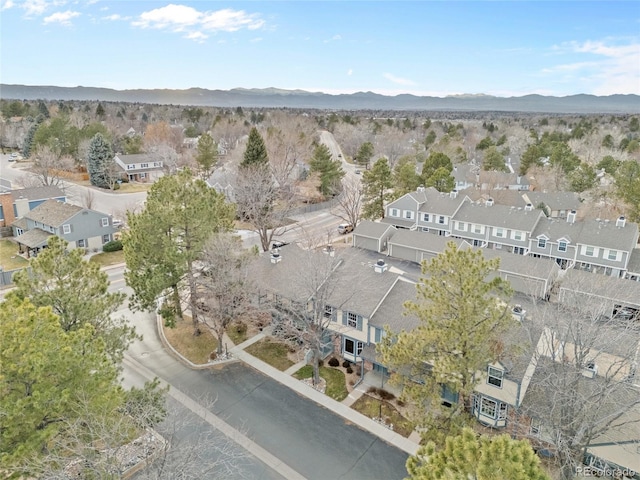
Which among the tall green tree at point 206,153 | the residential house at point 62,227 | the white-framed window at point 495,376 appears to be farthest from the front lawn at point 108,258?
the white-framed window at point 495,376

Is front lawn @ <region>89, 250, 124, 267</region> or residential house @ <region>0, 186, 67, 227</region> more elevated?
residential house @ <region>0, 186, 67, 227</region>

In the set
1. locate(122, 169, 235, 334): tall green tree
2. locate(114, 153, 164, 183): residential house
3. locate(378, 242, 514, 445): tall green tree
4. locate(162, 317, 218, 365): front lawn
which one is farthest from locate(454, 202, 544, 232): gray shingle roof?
locate(114, 153, 164, 183): residential house

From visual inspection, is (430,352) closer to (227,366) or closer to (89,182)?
(227,366)

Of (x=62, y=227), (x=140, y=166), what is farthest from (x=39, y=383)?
(x=140, y=166)

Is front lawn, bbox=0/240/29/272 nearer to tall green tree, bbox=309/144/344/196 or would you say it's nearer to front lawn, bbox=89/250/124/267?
front lawn, bbox=89/250/124/267

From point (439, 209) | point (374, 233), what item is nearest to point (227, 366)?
point (374, 233)

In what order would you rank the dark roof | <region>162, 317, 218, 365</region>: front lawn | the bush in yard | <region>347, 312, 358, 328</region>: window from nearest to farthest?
Result: 1. <region>347, 312, 358, 328</region>: window
2. <region>162, 317, 218, 365</region>: front lawn
3. the bush in yard
4. the dark roof

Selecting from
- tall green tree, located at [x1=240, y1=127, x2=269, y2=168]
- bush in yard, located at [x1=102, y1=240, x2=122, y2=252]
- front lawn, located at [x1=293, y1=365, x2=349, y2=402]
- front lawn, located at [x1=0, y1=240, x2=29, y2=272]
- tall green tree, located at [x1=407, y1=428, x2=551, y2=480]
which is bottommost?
front lawn, located at [x1=293, y1=365, x2=349, y2=402]

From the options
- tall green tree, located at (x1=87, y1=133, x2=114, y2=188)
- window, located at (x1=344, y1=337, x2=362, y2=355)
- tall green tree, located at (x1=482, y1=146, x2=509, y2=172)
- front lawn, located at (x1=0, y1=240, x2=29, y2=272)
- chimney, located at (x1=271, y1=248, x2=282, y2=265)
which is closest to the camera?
window, located at (x1=344, y1=337, x2=362, y2=355)
